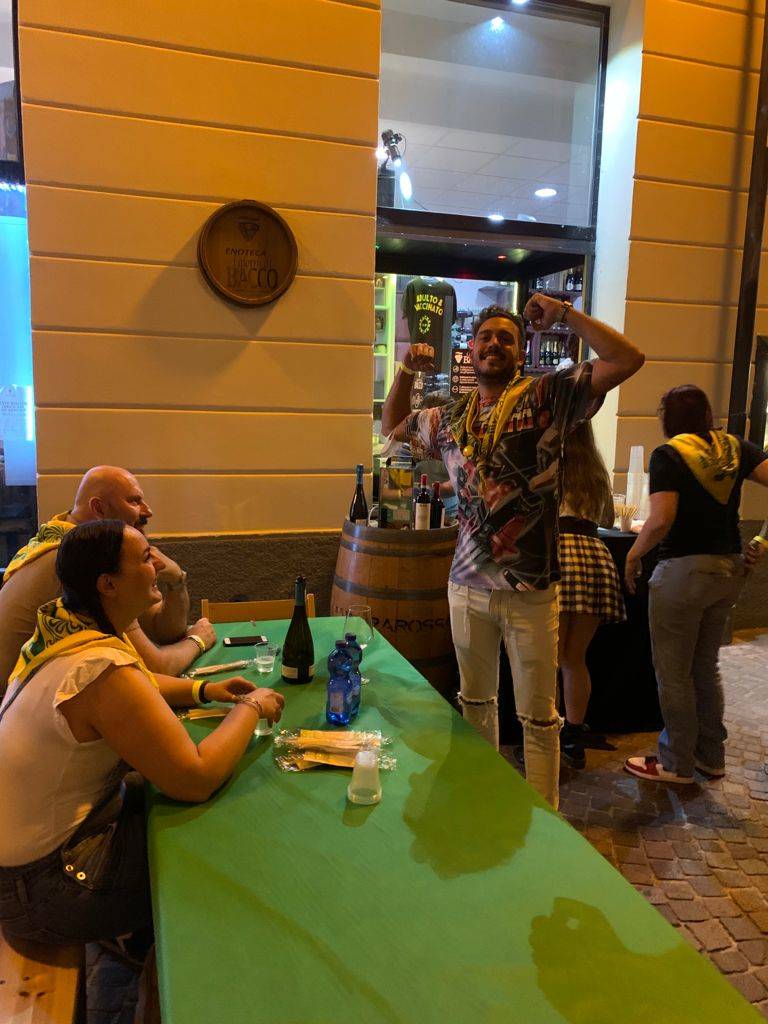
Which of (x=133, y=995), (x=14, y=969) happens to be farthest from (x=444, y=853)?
(x=133, y=995)

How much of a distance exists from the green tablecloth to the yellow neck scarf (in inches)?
40.6

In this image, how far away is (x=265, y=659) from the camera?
2080mm

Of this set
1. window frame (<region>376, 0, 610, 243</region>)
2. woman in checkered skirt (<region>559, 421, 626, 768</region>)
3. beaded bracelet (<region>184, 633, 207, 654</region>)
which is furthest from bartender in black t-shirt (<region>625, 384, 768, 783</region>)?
window frame (<region>376, 0, 610, 243</region>)

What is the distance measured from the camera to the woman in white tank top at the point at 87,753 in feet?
4.41

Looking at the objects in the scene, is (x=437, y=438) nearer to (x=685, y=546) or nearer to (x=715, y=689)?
(x=685, y=546)

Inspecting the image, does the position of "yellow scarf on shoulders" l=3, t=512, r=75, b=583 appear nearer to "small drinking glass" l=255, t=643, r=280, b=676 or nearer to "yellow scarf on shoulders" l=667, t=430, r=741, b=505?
"small drinking glass" l=255, t=643, r=280, b=676

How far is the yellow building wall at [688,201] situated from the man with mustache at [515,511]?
2.71m

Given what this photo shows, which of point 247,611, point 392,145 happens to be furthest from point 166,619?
point 392,145

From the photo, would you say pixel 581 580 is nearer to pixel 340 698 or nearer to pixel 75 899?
pixel 340 698

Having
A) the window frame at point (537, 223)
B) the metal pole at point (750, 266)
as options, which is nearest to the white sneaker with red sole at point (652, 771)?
the metal pole at point (750, 266)

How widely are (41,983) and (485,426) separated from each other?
178 cm

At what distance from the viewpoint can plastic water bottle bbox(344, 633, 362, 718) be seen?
69.8 inches

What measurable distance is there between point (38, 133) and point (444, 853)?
3702 millimetres

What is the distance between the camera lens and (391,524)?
3248 millimetres
